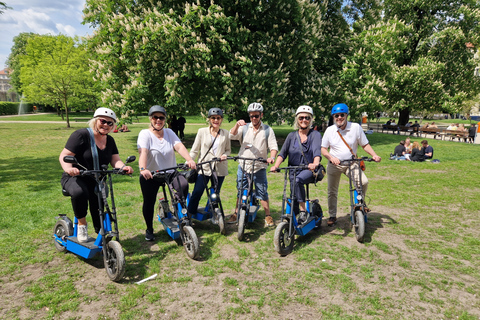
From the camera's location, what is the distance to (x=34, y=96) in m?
32.0

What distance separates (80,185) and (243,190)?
9.18 ft

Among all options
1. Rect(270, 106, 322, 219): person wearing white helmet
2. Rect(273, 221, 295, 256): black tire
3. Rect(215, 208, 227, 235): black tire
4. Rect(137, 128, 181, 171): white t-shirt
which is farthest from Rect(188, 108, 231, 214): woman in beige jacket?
Rect(273, 221, 295, 256): black tire

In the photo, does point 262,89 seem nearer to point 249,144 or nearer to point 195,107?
point 195,107

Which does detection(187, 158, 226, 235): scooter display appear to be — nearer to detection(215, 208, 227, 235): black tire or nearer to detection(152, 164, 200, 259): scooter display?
detection(215, 208, 227, 235): black tire

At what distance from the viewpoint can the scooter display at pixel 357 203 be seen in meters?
5.13

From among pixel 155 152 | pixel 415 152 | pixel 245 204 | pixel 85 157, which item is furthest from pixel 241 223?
pixel 415 152

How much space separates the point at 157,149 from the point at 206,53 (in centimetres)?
967

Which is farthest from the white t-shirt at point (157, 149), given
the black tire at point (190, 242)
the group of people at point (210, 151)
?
the black tire at point (190, 242)

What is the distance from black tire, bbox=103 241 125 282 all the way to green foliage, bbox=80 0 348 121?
10.7 meters

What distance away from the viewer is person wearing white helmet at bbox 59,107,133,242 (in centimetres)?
400

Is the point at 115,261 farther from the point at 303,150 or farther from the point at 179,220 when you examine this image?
the point at 303,150

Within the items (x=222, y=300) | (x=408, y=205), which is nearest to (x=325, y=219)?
(x=408, y=205)

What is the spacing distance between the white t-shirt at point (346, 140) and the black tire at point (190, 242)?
2.87 metres

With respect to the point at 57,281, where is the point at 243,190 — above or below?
above
